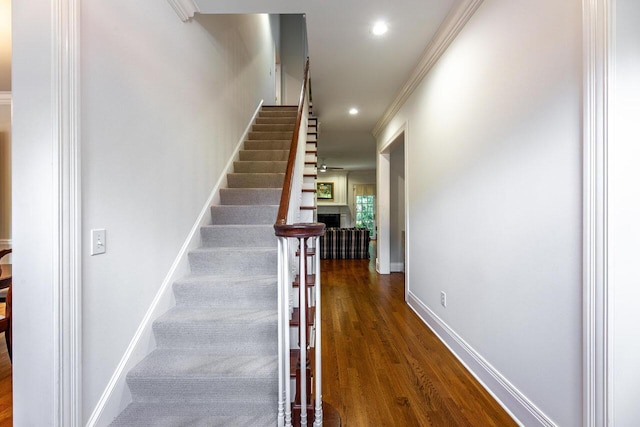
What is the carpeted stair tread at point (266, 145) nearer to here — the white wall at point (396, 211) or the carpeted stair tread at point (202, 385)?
the white wall at point (396, 211)

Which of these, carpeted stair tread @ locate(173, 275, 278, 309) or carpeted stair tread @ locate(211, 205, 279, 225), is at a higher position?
carpeted stair tread @ locate(211, 205, 279, 225)

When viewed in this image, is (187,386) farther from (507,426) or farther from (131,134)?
(507,426)

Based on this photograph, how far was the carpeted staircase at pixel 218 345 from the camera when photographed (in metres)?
1.65

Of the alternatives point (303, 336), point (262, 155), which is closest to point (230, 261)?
point (303, 336)

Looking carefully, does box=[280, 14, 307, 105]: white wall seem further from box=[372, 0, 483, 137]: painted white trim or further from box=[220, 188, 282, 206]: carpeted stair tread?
box=[220, 188, 282, 206]: carpeted stair tread

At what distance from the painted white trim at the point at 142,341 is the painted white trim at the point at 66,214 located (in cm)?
21

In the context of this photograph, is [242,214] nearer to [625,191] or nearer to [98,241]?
[98,241]

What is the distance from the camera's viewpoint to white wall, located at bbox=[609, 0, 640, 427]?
3.70 feet

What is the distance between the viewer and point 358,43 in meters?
2.72

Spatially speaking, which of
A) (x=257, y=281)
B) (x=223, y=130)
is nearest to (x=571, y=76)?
(x=257, y=281)

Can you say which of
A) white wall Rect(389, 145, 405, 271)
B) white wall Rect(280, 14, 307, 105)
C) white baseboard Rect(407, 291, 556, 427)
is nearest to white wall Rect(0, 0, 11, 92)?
white baseboard Rect(407, 291, 556, 427)

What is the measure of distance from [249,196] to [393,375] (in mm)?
2148

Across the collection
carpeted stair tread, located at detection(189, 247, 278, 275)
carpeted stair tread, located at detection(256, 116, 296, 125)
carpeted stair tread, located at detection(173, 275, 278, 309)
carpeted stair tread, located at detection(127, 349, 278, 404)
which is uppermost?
carpeted stair tread, located at detection(256, 116, 296, 125)

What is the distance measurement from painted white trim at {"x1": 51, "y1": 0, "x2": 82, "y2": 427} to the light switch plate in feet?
0.41
